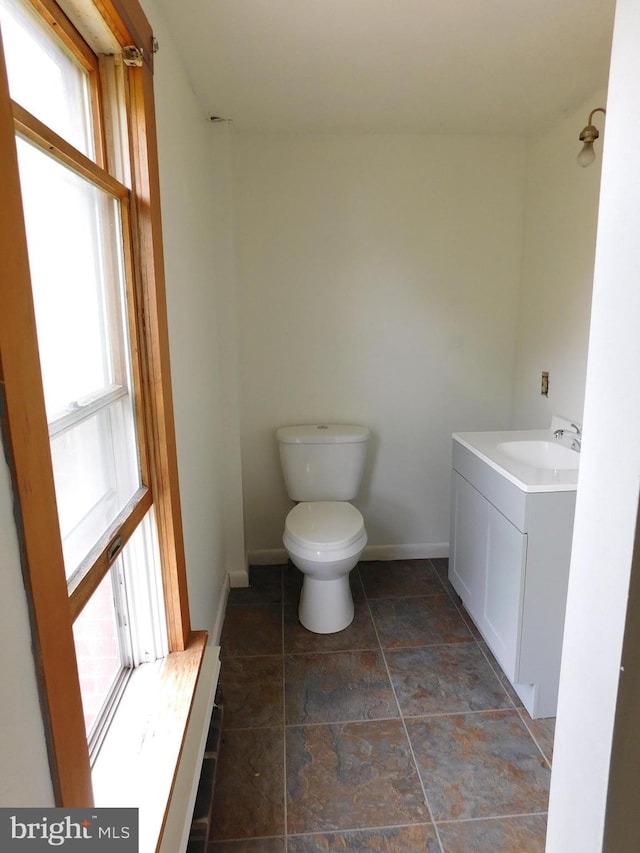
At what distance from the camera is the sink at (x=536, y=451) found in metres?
2.18

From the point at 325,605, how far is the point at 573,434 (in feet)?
4.15

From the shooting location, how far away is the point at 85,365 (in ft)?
→ 3.58

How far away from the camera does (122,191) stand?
1.19 m

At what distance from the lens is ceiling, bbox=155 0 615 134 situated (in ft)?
4.84

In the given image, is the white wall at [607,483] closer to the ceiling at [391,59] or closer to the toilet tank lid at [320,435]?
the ceiling at [391,59]

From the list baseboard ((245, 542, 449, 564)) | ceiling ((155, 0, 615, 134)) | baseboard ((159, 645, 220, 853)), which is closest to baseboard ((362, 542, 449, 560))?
baseboard ((245, 542, 449, 564))

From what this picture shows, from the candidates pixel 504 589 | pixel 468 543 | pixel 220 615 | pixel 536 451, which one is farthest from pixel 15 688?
pixel 536 451

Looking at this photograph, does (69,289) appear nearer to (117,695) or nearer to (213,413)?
(117,695)

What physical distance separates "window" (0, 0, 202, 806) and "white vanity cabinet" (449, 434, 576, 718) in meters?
1.10

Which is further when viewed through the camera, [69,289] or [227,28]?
[227,28]

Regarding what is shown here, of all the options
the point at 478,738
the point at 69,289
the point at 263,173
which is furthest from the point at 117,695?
the point at 263,173

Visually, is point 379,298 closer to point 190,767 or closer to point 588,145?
point 588,145

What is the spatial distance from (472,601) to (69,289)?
1950mm

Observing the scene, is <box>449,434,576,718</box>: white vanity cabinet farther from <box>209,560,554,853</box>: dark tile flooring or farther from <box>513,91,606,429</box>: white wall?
<box>513,91,606,429</box>: white wall
